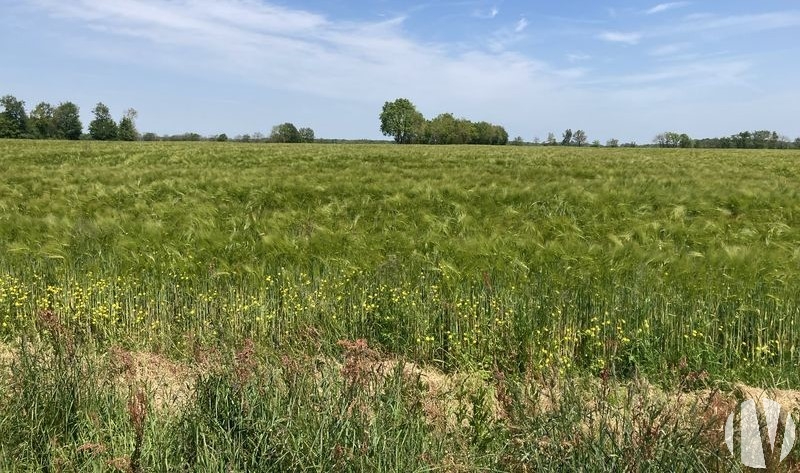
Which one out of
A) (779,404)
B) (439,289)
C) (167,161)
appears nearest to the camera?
(779,404)

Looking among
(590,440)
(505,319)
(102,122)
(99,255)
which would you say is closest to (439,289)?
(505,319)

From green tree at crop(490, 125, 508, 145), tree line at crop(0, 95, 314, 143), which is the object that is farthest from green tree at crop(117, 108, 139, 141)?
green tree at crop(490, 125, 508, 145)

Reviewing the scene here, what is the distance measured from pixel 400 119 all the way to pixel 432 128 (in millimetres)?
15613

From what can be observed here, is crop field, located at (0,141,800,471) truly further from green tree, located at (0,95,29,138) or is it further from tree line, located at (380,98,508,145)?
green tree, located at (0,95,29,138)

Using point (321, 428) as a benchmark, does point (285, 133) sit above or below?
above

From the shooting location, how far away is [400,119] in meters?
115

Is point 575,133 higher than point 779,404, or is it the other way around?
point 575,133

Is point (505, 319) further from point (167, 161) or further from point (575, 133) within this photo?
point (575, 133)

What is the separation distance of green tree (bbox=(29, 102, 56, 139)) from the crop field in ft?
362

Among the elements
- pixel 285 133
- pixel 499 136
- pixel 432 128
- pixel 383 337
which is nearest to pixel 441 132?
pixel 432 128

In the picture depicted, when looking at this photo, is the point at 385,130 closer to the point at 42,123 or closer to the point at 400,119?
the point at 400,119

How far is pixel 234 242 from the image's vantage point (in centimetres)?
618

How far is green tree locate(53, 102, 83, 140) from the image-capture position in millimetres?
103000

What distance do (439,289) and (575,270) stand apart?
148 cm
